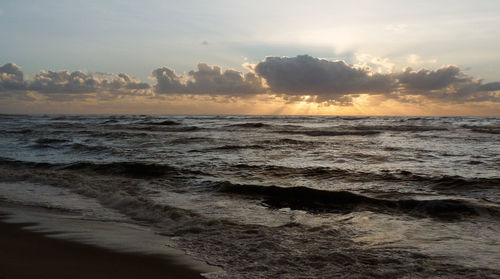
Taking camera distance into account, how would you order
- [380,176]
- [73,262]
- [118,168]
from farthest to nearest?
[118,168]
[380,176]
[73,262]

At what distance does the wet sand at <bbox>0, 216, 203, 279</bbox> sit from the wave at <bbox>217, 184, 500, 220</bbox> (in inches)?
136

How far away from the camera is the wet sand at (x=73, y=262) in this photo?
138 inches

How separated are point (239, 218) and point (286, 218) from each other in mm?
810

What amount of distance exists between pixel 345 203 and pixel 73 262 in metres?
4.97

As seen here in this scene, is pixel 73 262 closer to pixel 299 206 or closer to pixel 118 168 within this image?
pixel 299 206

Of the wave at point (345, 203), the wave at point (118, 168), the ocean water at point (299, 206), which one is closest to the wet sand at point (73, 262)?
the ocean water at point (299, 206)

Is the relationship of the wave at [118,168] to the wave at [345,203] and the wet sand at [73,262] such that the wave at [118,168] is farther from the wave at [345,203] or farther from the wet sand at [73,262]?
the wet sand at [73,262]

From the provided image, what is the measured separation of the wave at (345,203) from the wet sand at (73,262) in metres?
3.45

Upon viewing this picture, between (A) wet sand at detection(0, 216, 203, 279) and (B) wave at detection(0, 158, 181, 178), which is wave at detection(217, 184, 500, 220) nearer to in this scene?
(B) wave at detection(0, 158, 181, 178)

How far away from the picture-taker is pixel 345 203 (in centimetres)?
696

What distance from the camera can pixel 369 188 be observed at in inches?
320

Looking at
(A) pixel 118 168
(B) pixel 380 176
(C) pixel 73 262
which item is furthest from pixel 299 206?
(A) pixel 118 168

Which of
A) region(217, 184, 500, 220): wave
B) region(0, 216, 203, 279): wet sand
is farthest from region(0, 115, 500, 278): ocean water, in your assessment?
region(0, 216, 203, 279): wet sand

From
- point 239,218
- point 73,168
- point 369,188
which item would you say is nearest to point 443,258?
point 239,218
